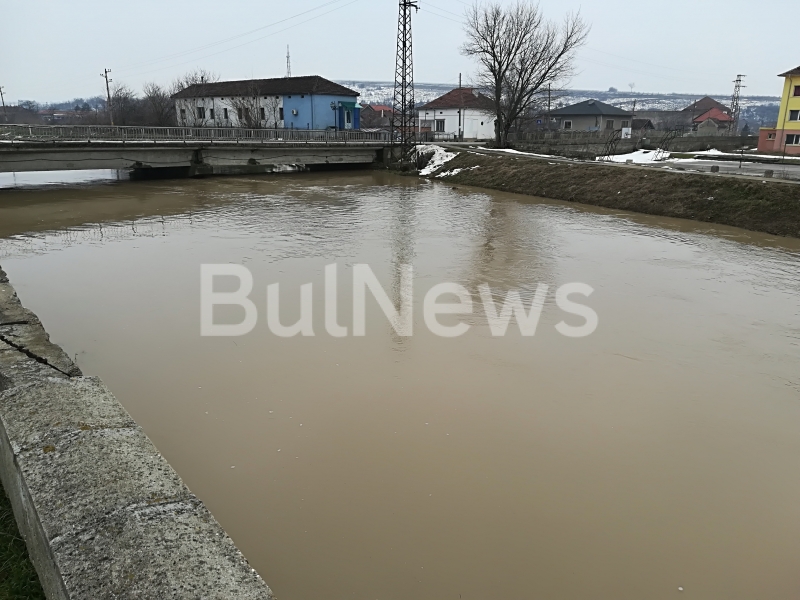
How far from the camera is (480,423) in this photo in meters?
6.12

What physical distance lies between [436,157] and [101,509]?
3464 centimetres

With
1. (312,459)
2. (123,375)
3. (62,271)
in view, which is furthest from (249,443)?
(62,271)

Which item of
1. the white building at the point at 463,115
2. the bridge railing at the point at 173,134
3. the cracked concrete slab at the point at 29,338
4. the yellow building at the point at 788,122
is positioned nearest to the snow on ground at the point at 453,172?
the bridge railing at the point at 173,134

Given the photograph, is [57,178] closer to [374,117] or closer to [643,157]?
[643,157]

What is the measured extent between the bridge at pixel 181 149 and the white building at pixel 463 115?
21579 mm

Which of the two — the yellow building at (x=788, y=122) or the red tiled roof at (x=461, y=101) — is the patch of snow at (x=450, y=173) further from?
A: the red tiled roof at (x=461, y=101)

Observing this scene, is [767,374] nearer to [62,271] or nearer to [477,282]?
[477,282]

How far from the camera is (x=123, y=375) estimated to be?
281 inches

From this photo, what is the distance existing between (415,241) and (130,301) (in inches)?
299

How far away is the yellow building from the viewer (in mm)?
42969

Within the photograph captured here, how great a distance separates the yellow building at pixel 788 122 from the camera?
43.0m

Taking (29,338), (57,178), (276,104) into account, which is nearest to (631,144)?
(276,104)

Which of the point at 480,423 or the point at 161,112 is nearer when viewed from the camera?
the point at 480,423

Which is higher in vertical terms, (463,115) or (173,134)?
(463,115)
